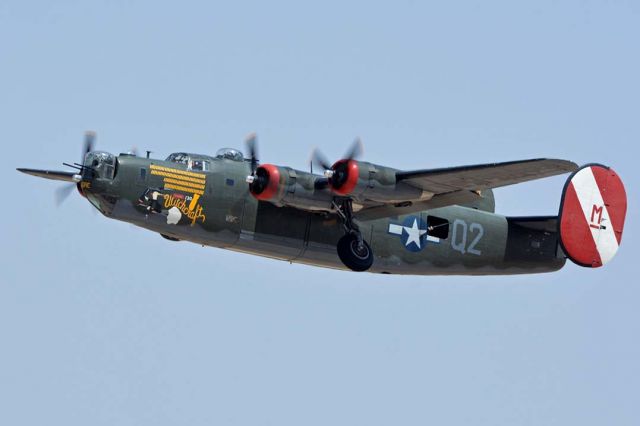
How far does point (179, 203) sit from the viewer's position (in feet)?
90.6

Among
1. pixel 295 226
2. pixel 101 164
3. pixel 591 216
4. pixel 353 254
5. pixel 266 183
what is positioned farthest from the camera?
pixel 591 216

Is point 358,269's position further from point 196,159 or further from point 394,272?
point 196,159

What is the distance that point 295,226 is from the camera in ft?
94.6

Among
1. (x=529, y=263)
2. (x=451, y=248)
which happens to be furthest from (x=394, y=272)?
(x=529, y=263)

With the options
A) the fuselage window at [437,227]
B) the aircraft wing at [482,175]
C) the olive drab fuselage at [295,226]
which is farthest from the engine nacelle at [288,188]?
the fuselage window at [437,227]

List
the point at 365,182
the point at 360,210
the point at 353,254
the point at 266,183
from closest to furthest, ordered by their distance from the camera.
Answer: the point at 365,182, the point at 266,183, the point at 353,254, the point at 360,210

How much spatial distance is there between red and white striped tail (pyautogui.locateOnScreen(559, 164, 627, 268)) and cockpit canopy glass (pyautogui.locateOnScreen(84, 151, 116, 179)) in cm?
1013

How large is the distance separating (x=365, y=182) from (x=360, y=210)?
223cm

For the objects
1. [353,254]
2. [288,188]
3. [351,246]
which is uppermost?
[288,188]

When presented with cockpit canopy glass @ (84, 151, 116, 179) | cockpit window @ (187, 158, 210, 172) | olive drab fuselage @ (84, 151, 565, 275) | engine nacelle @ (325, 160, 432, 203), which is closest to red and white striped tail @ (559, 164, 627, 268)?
olive drab fuselage @ (84, 151, 565, 275)

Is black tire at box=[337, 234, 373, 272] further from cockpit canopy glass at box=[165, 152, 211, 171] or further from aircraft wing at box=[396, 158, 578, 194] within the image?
cockpit canopy glass at box=[165, 152, 211, 171]

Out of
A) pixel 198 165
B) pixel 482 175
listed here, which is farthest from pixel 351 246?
pixel 198 165

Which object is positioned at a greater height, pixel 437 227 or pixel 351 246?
pixel 437 227

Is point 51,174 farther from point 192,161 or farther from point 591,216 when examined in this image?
point 591,216
